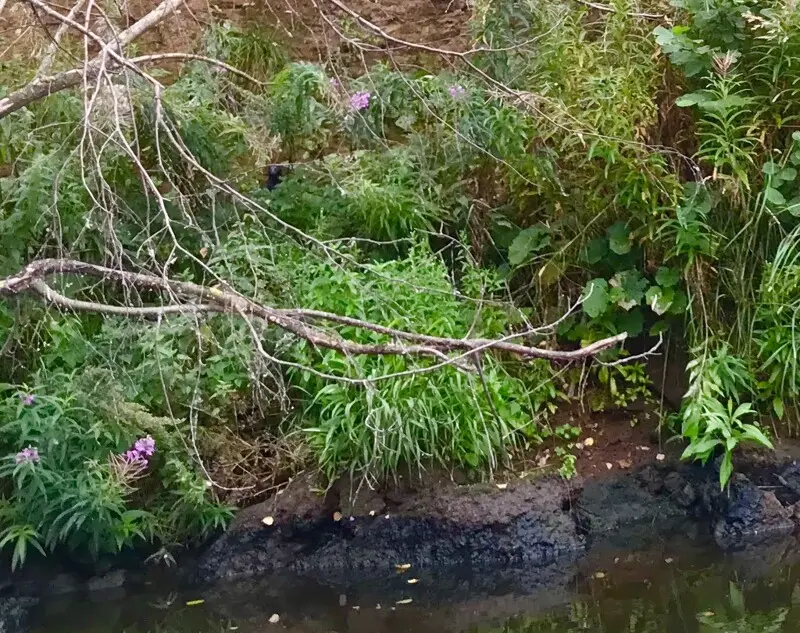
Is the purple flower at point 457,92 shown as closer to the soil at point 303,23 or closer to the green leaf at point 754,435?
the soil at point 303,23

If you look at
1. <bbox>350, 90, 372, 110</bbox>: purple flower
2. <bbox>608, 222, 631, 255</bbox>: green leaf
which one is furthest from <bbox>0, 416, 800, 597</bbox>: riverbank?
<bbox>350, 90, 372, 110</bbox>: purple flower

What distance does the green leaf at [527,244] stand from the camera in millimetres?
4410

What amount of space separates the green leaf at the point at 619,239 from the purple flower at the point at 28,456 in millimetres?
2719

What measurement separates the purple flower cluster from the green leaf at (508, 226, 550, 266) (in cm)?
197

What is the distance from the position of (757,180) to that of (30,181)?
3304 mm

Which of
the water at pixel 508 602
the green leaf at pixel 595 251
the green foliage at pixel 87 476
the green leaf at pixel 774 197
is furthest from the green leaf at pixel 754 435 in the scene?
the green foliage at pixel 87 476

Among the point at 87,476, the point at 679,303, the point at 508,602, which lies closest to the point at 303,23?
the point at 679,303

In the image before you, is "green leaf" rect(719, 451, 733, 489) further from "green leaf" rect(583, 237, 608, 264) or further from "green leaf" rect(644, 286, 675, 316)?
"green leaf" rect(583, 237, 608, 264)

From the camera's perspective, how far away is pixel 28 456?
340 centimetres

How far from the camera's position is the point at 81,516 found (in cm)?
342

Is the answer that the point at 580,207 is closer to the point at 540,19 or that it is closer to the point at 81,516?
the point at 540,19

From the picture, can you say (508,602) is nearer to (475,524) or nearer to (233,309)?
(475,524)

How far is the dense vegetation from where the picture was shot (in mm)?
3602

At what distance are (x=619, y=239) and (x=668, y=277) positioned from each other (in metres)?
0.31
